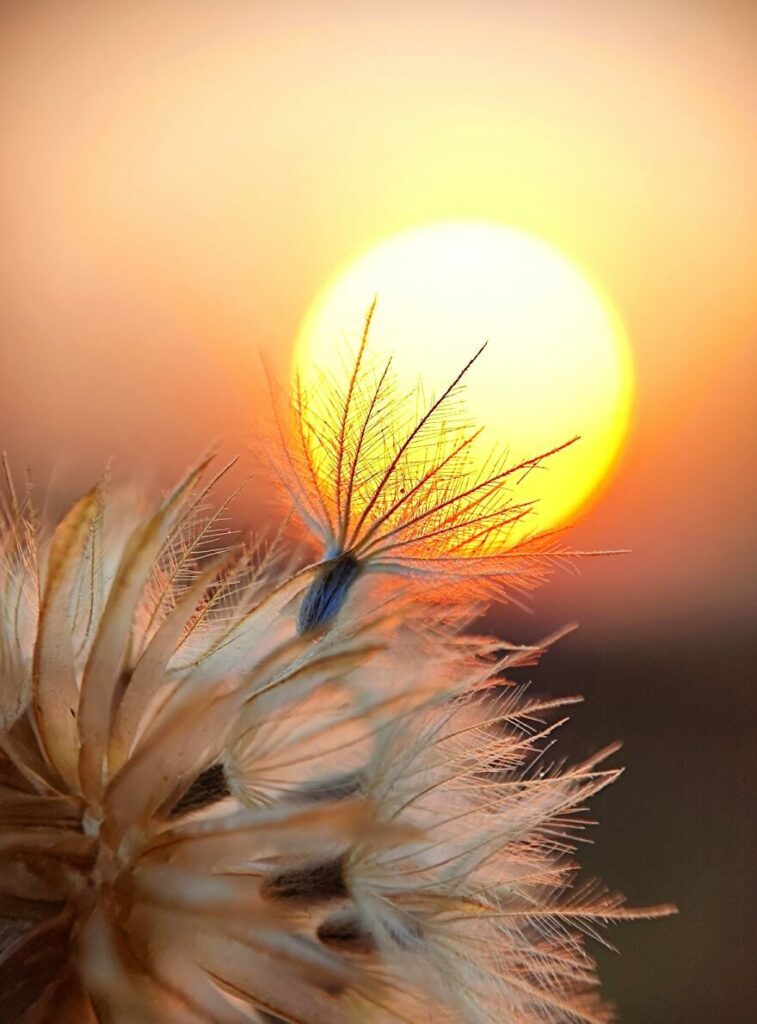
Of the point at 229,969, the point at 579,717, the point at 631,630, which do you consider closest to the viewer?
the point at 229,969

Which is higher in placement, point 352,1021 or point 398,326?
point 398,326

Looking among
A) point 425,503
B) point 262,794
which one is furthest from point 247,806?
point 425,503

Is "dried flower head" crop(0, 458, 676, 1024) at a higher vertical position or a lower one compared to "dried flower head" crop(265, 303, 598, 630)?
lower

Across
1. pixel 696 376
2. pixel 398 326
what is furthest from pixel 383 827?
pixel 696 376

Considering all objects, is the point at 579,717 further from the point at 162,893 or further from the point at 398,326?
the point at 162,893

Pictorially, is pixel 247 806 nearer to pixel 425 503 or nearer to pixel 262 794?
pixel 262 794

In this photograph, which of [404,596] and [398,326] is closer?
[404,596]
